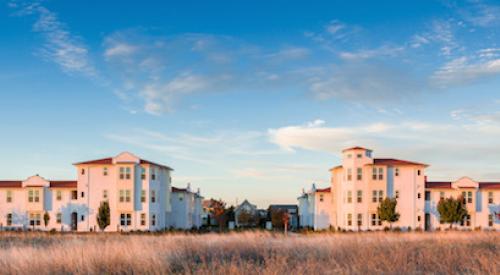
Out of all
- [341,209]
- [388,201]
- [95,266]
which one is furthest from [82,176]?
[95,266]

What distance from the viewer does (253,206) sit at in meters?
99.5

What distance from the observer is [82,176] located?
5538 cm

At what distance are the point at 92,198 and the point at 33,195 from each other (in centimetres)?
662

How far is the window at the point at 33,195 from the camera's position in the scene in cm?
5666

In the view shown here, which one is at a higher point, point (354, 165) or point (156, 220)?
point (354, 165)

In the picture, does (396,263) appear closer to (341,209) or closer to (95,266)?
(95,266)

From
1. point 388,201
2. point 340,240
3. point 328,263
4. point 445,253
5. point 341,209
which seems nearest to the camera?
point 328,263

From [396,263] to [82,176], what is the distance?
4517 cm

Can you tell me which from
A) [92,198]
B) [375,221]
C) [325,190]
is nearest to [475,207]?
[375,221]

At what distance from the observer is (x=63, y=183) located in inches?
2266

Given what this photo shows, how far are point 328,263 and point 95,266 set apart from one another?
253 inches

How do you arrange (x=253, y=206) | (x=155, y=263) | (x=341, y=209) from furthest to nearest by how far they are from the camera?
(x=253, y=206)
(x=341, y=209)
(x=155, y=263)

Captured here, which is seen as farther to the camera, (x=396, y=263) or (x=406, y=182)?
(x=406, y=182)

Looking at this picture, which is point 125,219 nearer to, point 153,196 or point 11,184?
point 153,196
